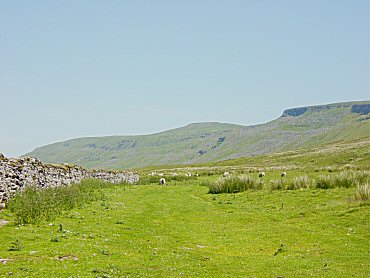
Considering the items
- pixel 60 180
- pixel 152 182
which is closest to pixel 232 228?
pixel 60 180

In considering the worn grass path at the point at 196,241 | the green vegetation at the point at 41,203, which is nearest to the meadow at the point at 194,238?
the worn grass path at the point at 196,241

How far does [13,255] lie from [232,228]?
13.4 meters

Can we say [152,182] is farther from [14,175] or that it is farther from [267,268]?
[267,268]

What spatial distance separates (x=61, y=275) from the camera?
40.0 feet

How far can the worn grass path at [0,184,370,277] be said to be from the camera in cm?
1403

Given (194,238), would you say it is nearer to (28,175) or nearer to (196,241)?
(196,241)

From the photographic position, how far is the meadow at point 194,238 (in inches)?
555

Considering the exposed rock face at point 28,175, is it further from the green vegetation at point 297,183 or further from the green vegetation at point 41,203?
the green vegetation at point 297,183

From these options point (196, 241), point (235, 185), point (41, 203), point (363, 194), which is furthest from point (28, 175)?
point (363, 194)

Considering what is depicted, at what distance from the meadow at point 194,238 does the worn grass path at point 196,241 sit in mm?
40

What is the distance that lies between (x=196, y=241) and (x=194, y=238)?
2.22 ft

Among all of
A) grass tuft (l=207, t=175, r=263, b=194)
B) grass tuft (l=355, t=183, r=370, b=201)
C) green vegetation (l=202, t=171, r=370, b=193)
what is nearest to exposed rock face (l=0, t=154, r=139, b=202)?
grass tuft (l=207, t=175, r=263, b=194)

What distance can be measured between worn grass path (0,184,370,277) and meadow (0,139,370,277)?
4 centimetres

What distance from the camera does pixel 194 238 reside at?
2075 centimetres
